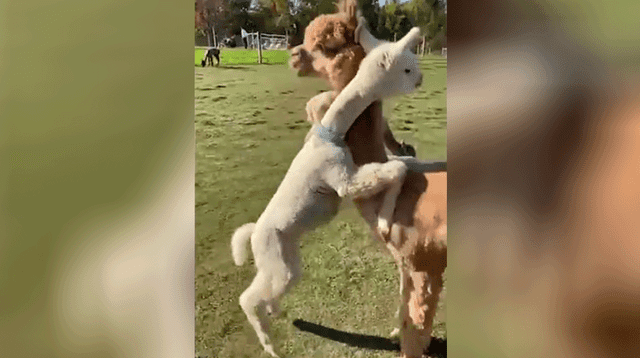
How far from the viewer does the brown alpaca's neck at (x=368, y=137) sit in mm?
1429

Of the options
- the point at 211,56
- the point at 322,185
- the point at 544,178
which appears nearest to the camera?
the point at 544,178

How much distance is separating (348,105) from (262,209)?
0.37 m

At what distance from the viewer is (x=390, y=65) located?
1.41 m

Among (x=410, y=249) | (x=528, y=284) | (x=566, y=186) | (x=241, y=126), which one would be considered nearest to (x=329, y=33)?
(x=241, y=126)

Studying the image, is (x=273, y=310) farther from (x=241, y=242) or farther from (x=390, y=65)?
(x=390, y=65)

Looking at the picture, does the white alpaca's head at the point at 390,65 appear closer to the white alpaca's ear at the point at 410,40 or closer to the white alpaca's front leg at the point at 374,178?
the white alpaca's ear at the point at 410,40

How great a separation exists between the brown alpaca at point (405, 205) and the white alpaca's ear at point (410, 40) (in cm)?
10

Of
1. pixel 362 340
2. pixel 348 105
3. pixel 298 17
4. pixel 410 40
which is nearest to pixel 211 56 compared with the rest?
pixel 298 17

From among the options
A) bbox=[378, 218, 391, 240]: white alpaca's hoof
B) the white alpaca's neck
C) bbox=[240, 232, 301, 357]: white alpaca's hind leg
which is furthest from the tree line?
bbox=[240, 232, 301, 357]: white alpaca's hind leg

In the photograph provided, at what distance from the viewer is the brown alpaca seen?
1.40 meters

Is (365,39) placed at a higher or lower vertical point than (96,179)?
higher

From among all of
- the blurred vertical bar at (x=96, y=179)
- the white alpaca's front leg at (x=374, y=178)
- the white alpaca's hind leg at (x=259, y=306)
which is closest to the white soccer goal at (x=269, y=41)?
the blurred vertical bar at (x=96, y=179)

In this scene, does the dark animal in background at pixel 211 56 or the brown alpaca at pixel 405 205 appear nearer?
the brown alpaca at pixel 405 205

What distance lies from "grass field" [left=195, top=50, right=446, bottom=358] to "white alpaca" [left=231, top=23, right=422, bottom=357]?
26 millimetres
